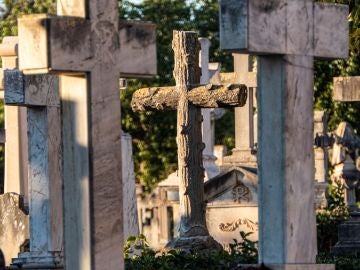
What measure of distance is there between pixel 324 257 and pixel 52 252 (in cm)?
250

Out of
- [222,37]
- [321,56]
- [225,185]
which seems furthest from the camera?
[225,185]

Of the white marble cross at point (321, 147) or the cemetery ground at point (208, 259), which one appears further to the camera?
the white marble cross at point (321, 147)

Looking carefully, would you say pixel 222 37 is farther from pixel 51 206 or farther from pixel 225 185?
pixel 225 185

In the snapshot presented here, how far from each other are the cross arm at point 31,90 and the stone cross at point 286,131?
131 inches

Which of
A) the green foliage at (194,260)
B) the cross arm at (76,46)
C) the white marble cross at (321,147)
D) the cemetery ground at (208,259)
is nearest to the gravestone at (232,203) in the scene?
the cemetery ground at (208,259)

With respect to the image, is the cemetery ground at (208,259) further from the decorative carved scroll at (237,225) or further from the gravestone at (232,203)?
the decorative carved scroll at (237,225)

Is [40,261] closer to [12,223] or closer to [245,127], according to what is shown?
[12,223]

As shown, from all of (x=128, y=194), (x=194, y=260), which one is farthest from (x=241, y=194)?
(x=194, y=260)

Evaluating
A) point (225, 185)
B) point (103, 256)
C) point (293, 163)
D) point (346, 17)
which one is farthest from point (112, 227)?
point (225, 185)

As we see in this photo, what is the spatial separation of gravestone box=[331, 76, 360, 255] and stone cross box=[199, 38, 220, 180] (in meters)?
2.01

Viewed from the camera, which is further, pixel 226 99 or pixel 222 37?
pixel 226 99

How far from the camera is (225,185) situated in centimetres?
2223

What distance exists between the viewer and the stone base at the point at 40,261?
1459 centimetres

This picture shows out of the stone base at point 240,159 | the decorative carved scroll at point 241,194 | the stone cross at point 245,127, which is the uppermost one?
the stone cross at point 245,127
